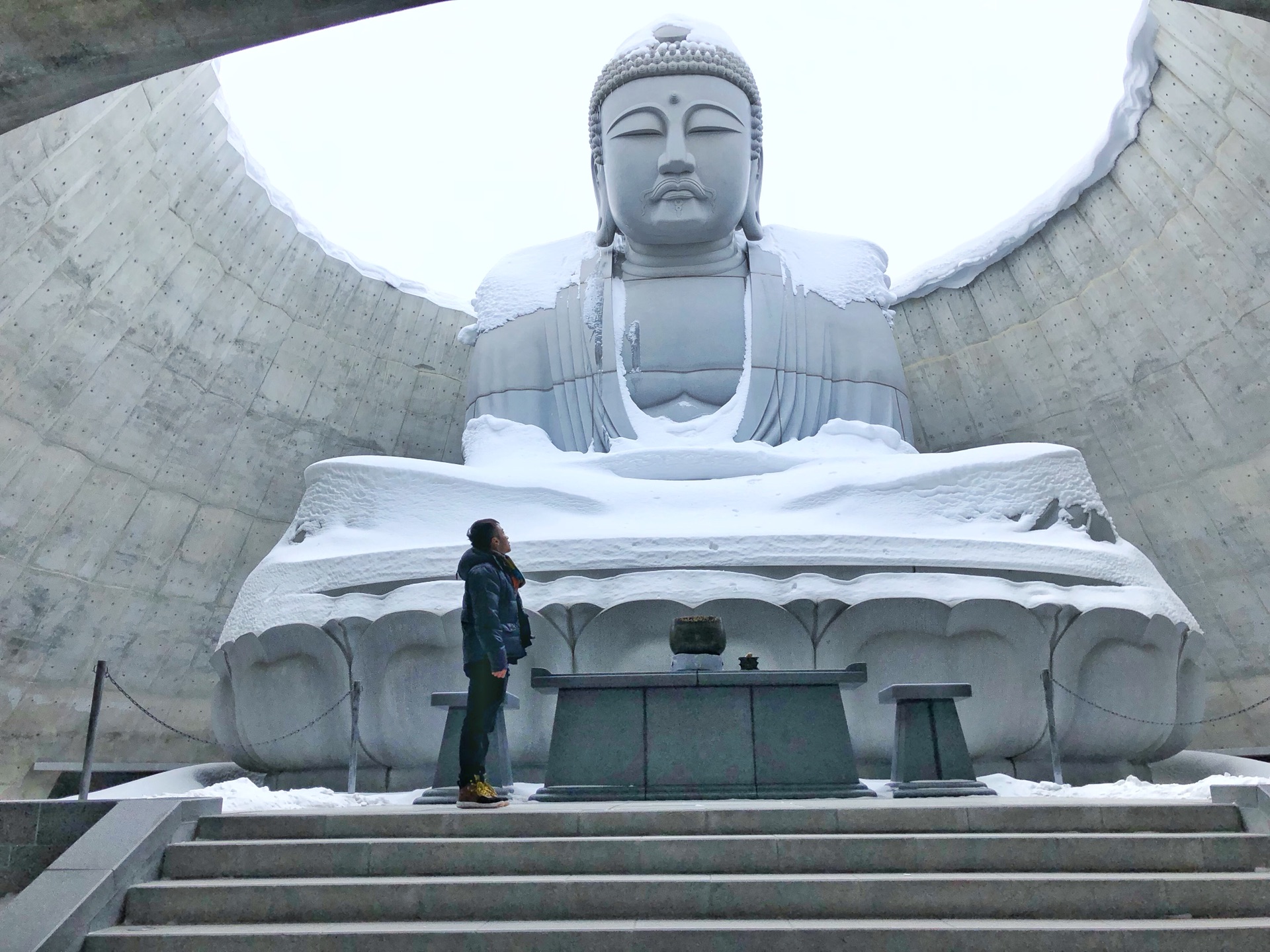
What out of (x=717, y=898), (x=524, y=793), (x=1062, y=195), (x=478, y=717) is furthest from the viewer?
(x=1062, y=195)

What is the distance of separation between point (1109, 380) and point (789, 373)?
96.5 inches

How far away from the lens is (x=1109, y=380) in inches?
306

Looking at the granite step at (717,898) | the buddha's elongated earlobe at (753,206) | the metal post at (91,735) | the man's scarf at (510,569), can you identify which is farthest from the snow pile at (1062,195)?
the metal post at (91,735)

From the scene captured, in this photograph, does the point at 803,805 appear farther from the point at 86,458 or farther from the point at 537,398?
the point at 86,458

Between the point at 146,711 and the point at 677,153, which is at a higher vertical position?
the point at 677,153

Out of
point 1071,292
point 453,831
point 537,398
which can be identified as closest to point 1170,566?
point 1071,292

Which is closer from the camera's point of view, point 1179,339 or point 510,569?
point 510,569

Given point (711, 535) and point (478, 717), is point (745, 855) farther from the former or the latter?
point (711, 535)

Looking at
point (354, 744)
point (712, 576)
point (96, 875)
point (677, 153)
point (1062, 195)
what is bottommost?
point (96, 875)

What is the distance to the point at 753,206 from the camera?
24.5 ft

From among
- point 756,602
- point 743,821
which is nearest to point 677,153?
point 756,602

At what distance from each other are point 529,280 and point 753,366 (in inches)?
66.2

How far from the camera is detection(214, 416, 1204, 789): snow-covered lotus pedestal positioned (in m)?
4.68

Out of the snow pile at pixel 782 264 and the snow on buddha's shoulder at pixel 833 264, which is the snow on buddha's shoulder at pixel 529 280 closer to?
the snow pile at pixel 782 264
